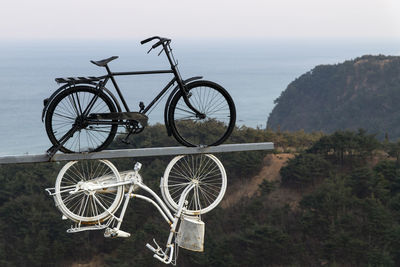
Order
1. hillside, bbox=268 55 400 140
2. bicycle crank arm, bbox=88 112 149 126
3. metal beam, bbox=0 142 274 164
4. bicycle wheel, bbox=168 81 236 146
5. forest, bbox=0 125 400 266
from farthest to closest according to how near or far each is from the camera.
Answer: hillside, bbox=268 55 400 140 < forest, bbox=0 125 400 266 < bicycle wheel, bbox=168 81 236 146 < bicycle crank arm, bbox=88 112 149 126 < metal beam, bbox=0 142 274 164

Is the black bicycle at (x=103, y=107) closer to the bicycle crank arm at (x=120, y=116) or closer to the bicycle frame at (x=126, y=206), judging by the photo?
the bicycle crank arm at (x=120, y=116)

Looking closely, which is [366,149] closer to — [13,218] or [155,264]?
[155,264]

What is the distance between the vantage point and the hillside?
105 meters

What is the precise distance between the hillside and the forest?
54.5 m

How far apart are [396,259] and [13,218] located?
23.1 metres

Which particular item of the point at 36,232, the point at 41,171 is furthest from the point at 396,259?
the point at 41,171

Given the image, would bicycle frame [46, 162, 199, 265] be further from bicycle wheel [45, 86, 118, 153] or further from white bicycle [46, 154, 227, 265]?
bicycle wheel [45, 86, 118, 153]

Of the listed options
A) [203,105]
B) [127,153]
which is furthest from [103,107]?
[203,105]

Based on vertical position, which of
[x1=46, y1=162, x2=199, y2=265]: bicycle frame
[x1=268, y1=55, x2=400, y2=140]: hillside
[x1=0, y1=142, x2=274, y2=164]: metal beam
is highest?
[x1=0, y1=142, x2=274, y2=164]: metal beam

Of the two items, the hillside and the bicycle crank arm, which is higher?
the bicycle crank arm

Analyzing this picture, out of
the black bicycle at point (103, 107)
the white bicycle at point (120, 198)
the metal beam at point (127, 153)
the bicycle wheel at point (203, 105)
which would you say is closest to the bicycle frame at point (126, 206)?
the white bicycle at point (120, 198)

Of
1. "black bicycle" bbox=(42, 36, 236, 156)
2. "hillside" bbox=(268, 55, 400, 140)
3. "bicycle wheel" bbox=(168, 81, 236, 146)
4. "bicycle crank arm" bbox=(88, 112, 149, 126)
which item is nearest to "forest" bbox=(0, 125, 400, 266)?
"bicycle wheel" bbox=(168, 81, 236, 146)

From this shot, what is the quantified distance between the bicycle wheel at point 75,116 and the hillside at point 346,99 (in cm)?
9040

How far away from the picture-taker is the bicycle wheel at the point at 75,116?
8.91 metres
